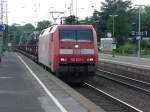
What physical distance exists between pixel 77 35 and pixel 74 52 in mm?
→ 1086

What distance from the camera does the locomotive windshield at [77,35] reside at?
29016mm

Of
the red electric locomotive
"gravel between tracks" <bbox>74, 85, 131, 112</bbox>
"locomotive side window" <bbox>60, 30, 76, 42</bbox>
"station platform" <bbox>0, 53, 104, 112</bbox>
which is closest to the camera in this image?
"station platform" <bbox>0, 53, 104, 112</bbox>

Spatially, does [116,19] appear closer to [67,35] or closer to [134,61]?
[134,61]

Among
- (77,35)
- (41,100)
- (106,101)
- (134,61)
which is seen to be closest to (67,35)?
A: (77,35)

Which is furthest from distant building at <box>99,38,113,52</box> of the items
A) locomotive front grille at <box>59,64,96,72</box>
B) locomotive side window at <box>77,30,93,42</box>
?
locomotive front grille at <box>59,64,96,72</box>

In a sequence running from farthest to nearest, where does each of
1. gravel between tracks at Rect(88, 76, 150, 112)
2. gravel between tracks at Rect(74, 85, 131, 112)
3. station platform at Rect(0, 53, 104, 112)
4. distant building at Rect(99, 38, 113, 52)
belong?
distant building at Rect(99, 38, 113, 52) → gravel between tracks at Rect(88, 76, 150, 112) → gravel between tracks at Rect(74, 85, 131, 112) → station platform at Rect(0, 53, 104, 112)

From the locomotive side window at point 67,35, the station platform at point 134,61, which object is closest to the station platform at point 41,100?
the locomotive side window at point 67,35

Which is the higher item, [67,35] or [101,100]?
[67,35]

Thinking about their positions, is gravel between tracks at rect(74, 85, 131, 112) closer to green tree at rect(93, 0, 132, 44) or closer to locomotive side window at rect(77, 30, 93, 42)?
locomotive side window at rect(77, 30, 93, 42)

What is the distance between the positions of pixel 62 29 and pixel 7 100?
39.6ft

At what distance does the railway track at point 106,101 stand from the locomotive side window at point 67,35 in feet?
8.18

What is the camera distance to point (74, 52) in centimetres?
2856

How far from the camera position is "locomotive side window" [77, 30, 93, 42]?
2909 centimetres

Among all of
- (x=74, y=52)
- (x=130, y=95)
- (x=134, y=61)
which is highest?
(x=74, y=52)
